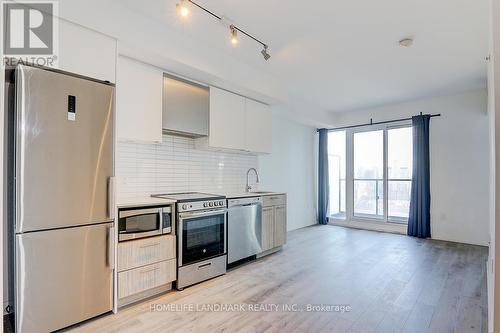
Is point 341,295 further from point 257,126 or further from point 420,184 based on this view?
point 420,184

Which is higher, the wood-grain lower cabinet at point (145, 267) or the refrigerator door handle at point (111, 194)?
the refrigerator door handle at point (111, 194)

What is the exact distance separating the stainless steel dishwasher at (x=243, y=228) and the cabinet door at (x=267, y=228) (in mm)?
98

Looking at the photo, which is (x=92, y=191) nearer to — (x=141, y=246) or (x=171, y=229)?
(x=141, y=246)

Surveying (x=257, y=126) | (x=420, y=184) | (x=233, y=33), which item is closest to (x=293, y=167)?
(x=257, y=126)

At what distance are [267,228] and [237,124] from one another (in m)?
1.71

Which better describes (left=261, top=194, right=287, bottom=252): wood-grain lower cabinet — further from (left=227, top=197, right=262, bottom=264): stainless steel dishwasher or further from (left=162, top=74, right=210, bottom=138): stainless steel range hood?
(left=162, top=74, right=210, bottom=138): stainless steel range hood

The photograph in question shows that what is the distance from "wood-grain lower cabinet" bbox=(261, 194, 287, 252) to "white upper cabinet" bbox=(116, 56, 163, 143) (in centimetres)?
203

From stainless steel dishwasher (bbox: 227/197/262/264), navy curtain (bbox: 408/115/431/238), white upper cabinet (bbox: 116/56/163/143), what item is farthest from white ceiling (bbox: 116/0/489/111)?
stainless steel dishwasher (bbox: 227/197/262/264)

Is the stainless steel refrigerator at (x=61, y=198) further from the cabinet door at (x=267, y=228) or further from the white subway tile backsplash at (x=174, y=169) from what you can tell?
the cabinet door at (x=267, y=228)

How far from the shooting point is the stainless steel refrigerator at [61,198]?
1964 mm

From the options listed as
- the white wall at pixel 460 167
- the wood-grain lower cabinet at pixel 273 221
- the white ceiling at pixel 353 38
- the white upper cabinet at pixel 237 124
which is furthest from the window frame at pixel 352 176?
the white upper cabinet at pixel 237 124

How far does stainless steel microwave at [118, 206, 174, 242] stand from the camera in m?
2.56

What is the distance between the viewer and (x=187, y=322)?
2.34 meters

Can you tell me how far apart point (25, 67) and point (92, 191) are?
3.47 feet
